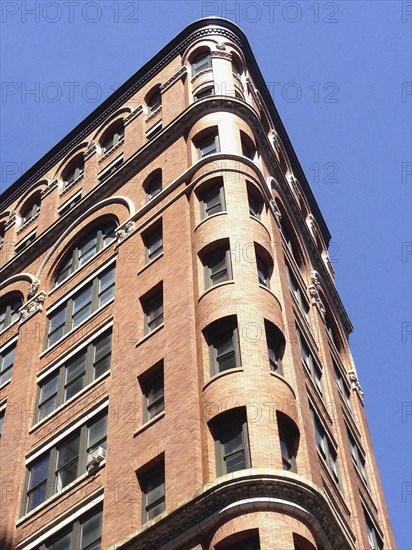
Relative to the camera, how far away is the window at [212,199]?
1616 inches

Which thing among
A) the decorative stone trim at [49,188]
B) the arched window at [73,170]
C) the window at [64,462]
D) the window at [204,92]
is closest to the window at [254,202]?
the window at [204,92]

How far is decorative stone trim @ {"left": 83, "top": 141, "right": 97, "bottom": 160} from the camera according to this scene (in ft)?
184

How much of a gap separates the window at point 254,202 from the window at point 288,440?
11825 millimetres

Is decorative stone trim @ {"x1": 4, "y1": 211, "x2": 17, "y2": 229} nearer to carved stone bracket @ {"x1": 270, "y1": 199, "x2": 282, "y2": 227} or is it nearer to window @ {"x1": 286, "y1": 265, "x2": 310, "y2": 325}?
carved stone bracket @ {"x1": 270, "y1": 199, "x2": 282, "y2": 227}

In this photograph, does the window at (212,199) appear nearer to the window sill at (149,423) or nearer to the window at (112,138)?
the window sill at (149,423)

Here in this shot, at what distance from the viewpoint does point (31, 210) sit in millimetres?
58594

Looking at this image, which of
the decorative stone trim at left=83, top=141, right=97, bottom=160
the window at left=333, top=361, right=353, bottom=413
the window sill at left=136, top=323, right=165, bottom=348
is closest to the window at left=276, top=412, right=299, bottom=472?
the window sill at left=136, top=323, right=165, bottom=348

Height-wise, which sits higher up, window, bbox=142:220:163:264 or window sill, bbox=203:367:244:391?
window, bbox=142:220:163:264

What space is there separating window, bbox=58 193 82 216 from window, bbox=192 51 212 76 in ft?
26.9

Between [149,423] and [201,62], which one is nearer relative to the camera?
[149,423]

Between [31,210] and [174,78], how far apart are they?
11040 millimetres

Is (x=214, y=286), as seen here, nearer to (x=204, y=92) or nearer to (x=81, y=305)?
(x=81, y=305)

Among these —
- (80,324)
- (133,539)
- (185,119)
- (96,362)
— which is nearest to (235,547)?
(133,539)

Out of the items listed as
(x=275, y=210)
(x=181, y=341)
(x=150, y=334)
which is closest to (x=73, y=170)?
(x=275, y=210)
